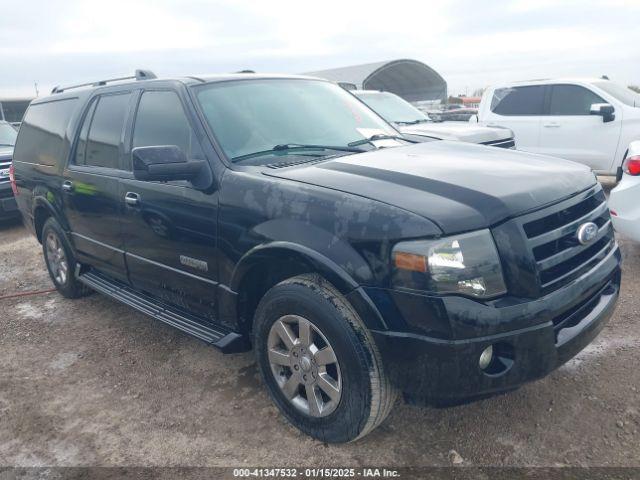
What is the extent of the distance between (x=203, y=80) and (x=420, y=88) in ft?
120

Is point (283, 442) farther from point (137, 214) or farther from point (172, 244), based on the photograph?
point (137, 214)

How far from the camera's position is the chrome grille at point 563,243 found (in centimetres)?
234

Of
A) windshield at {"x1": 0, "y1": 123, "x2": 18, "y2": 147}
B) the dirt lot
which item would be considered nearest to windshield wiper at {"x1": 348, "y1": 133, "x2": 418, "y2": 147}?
the dirt lot

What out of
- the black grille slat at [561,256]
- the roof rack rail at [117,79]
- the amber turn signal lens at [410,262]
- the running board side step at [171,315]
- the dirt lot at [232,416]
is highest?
the roof rack rail at [117,79]

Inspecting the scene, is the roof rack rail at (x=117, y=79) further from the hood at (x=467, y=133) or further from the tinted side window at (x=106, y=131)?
the hood at (x=467, y=133)

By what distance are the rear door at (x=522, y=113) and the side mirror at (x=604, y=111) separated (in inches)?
38.3

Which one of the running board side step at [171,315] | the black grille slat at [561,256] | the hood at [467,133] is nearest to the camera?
the black grille slat at [561,256]

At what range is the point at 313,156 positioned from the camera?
10.3ft

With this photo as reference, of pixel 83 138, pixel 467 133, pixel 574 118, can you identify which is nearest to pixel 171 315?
pixel 83 138

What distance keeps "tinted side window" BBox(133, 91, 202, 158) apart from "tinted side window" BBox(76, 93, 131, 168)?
24cm

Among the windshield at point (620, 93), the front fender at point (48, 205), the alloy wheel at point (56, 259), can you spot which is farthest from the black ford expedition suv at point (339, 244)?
the windshield at point (620, 93)

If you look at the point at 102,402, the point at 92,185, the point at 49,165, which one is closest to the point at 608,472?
the point at 102,402

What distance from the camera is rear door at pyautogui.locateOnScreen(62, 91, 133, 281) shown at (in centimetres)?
382

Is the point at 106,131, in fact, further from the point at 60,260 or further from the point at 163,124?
the point at 60,260
